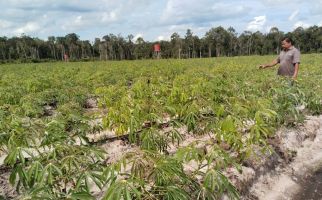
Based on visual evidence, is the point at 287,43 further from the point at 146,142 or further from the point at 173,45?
the point at 173,45

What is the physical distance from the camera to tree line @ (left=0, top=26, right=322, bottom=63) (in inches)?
2693

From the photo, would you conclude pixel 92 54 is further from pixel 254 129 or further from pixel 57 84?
pixel 254 129

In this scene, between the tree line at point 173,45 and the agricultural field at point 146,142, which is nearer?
the agricultural field at point 146,142

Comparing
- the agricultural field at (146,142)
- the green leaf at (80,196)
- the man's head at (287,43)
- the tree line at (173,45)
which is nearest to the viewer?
the green leaf at (80,196)

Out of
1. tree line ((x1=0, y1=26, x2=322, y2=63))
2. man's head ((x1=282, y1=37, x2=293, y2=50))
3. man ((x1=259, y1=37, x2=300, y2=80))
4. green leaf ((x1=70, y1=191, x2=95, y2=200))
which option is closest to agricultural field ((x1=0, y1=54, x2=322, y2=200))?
green leaf ((x1=70, y1=191, x2=95, y2=200))

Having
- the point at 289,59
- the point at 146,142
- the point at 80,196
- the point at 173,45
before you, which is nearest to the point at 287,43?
the point at 289,59

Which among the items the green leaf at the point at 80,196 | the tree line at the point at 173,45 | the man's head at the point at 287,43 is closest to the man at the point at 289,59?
the man's head at the point at 287,43

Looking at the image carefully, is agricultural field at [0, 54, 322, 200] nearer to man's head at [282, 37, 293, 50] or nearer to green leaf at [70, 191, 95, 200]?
green leaf at [70, 191, 95, 200]

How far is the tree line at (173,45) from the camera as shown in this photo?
68.4 metres

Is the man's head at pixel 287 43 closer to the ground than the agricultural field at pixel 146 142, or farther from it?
farther from it

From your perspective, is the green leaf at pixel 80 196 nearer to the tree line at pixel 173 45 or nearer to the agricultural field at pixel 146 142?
the agricultural field at pixel 146 142

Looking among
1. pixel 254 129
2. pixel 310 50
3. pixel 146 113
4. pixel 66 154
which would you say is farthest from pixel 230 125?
pixel 310 50

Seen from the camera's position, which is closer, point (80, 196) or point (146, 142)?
point (80, 196)

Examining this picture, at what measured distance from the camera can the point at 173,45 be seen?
238 feet
